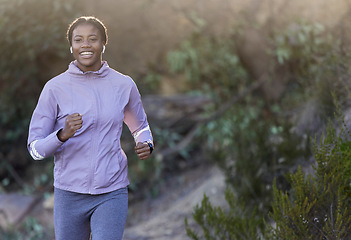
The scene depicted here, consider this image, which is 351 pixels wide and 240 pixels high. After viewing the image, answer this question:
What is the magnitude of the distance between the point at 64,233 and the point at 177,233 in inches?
129

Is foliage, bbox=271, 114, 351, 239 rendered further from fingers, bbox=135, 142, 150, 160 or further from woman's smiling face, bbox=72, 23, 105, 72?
woman's smiling face, bbox=72, 23, 105, 72

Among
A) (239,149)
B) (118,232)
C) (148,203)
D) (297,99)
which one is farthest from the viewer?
(148,203)

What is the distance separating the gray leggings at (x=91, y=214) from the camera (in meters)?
2.90

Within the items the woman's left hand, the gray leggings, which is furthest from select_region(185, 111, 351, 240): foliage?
the gray leggings

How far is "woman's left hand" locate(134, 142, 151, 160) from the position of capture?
298cm

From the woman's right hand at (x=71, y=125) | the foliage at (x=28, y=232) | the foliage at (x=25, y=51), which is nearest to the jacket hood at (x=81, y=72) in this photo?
the woman's right hand at (x=71, y=125)

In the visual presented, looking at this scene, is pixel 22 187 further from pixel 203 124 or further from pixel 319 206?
pixel 319 206

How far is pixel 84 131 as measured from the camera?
2.93 meters

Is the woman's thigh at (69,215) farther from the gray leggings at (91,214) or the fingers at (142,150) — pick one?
the fingers at (142,150)

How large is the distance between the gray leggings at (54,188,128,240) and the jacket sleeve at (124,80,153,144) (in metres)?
0.36

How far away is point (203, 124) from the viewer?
26.2 ft

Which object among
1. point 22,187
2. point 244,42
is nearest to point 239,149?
point 244,42

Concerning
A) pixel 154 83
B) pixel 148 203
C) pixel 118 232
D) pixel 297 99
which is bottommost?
pixel 118 232

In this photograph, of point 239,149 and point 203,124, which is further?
point 203,124
